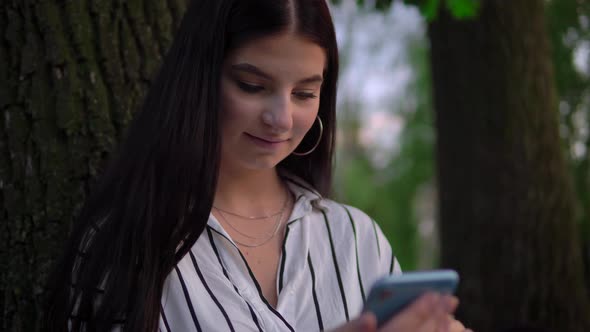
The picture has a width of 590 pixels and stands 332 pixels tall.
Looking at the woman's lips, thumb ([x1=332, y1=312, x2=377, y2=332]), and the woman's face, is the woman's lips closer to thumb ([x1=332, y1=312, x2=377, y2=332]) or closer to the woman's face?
the woman's face

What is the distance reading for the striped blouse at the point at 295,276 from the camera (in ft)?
5.16

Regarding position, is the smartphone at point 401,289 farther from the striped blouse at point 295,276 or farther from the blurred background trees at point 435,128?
the blurred background trees at point 435,128

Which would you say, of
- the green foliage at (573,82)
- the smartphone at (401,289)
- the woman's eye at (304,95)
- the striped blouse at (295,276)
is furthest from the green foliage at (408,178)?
the smartphone at (401,289)

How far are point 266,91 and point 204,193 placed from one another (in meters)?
0.28

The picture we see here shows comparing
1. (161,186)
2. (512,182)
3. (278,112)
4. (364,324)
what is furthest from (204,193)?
(512,182)

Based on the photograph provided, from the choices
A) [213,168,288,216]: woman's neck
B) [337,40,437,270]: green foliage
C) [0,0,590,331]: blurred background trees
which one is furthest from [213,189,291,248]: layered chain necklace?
[337,40,437,270]: green foliage

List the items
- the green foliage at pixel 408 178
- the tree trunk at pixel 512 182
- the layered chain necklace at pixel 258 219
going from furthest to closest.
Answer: the green foliage at pixel 408 178 < the tree trunk at pixel 512 182 < the layered chain necklace at pixel 258 219

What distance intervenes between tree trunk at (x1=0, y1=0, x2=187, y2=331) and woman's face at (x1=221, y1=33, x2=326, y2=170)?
60 centimetres

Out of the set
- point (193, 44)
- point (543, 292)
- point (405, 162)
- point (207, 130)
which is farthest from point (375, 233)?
point (405, 162)

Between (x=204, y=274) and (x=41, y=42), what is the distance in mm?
926

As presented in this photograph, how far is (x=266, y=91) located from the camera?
161 centimetres

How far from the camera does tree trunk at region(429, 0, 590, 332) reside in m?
4.00

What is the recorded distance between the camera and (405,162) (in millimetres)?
8664

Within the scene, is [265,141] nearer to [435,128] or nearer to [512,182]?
[512,182]
